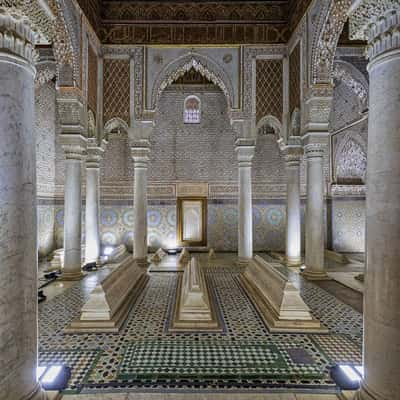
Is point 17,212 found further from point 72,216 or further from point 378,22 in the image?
point 72,216

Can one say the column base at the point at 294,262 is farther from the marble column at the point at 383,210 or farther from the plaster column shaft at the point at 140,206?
the marble column at the point at 383,210

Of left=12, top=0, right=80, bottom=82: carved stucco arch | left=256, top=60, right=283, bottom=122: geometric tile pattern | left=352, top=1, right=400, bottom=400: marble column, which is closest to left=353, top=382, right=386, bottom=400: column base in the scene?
left=352, top=1, right=400, bottom=400: marble column

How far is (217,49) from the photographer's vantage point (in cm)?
762

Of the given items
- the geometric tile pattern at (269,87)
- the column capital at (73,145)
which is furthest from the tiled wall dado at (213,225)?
the column capital at (73,145)

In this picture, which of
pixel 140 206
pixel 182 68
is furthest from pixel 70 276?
pixel 182 68

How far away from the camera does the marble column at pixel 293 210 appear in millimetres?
7727

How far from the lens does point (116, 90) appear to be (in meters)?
7.65

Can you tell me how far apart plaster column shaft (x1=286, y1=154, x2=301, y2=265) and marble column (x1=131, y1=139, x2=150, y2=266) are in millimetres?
3775

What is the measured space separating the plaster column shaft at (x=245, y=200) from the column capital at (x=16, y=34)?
608cm

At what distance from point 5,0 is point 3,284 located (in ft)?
5.85

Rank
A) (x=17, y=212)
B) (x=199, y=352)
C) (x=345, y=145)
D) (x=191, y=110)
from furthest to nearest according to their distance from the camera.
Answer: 1. (x=191, y=110)
2. (x=345, y=145)
3. (x=199, y=352)
4. (x=17, y=212)

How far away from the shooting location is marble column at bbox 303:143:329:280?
6.40 meters

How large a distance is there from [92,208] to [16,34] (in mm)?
6440

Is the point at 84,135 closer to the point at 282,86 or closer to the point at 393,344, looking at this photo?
the point at 282,86
